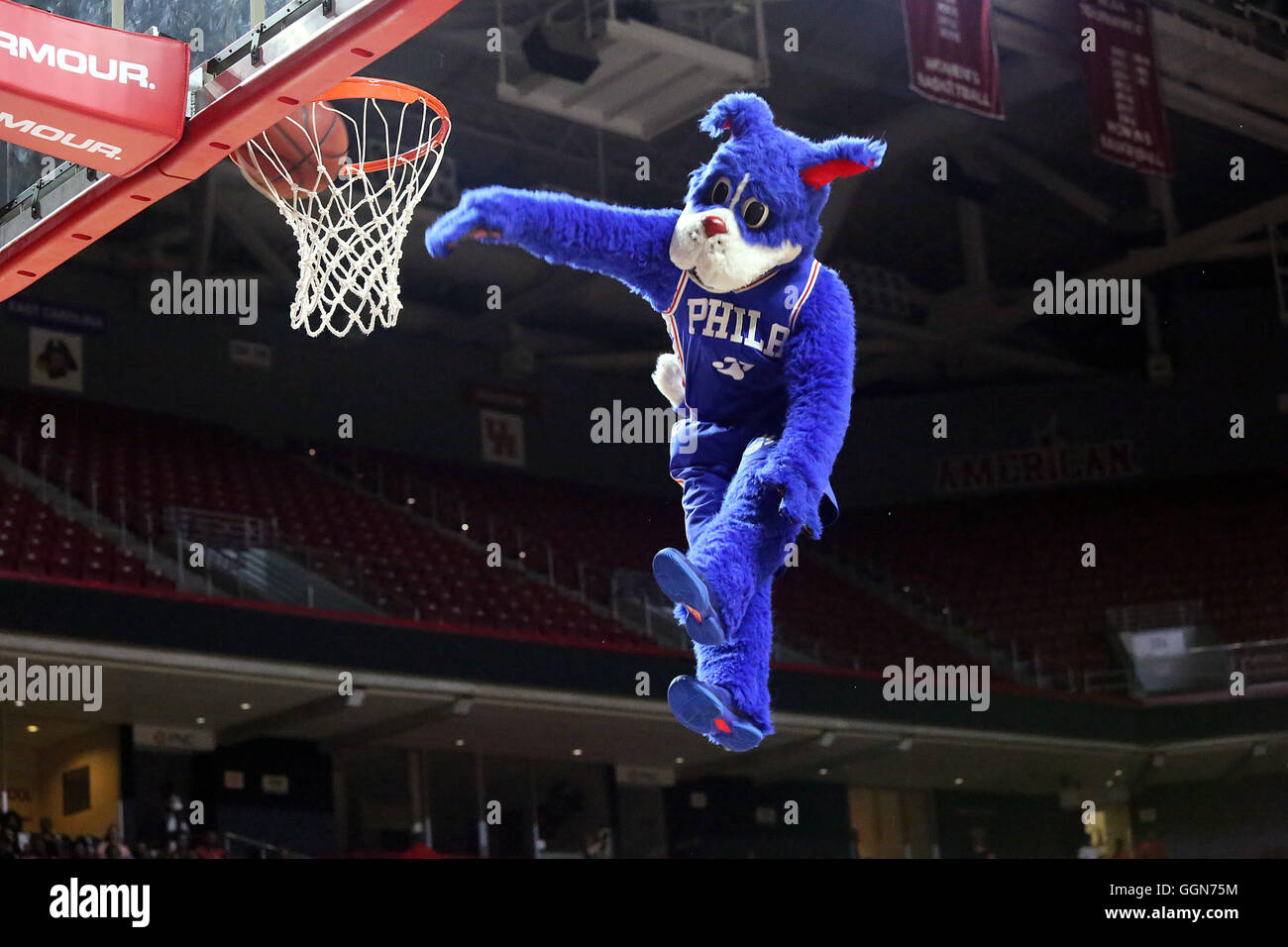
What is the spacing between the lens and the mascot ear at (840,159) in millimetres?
5816

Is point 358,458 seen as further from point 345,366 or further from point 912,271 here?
point 912,271

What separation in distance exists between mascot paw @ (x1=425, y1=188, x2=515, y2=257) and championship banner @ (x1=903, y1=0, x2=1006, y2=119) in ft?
24.0

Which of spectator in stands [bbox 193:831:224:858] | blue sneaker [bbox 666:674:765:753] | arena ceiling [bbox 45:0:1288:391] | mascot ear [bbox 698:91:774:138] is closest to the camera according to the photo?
blue sneaker [bbox 666:674:765:753]

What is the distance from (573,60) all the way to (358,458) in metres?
5.95

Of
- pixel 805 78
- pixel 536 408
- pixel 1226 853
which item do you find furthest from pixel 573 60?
pixel 1226 853

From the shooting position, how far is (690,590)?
5.25 m

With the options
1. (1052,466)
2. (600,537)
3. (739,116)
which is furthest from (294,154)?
(1052,466)

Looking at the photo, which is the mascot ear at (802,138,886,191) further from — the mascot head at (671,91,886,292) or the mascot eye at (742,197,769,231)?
the mascot eye at (742,197,769,231)

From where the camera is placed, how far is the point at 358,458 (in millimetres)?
18531

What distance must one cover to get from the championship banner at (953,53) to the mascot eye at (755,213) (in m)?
6.95

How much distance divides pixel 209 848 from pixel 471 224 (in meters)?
Result: 8.56

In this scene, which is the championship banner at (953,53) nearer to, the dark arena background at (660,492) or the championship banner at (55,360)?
the dark arena background at (660,492)

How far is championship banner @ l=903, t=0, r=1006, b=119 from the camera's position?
41.2 ft

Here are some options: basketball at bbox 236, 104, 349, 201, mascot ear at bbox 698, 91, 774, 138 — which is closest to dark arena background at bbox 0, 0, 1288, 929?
basketball at bbox 236, 104, 349, 201
